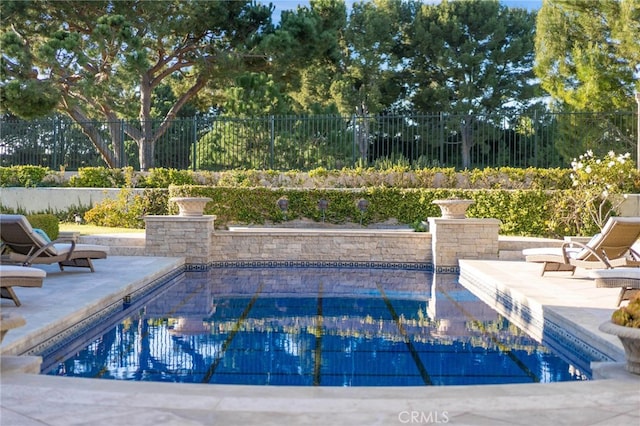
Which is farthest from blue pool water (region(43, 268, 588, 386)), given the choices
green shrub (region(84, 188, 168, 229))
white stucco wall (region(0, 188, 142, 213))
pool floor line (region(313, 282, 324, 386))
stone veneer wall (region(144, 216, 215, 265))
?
white stucco wall (region(0, 188, 142, 213))

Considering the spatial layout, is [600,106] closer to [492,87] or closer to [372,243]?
[492,87]

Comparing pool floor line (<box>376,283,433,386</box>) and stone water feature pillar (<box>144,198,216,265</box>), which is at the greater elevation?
stone water feature pillar (<box>144,198,216,265</box>)

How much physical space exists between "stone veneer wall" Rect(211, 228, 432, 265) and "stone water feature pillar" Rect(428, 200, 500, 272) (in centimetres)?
52

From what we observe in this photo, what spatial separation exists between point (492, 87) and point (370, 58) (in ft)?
19.0

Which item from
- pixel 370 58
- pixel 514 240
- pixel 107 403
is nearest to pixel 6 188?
pixel 514 240

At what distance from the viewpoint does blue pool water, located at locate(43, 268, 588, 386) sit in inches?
221

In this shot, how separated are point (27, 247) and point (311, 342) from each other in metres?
4.56

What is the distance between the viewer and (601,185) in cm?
1565

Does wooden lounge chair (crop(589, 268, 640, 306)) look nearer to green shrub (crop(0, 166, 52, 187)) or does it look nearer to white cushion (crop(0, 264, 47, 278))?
white cushion (crop(0, 264, 47, 278))

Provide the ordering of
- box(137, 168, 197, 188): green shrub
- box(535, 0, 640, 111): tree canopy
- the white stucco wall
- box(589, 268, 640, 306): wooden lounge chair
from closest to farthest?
1. box(589, 268, 640, 306): wooden lounge chair
2. the white stucco wall
3. box(137, 168, 197, 188): green shrub
4. box(535, 0, 640, 111): tree canopy

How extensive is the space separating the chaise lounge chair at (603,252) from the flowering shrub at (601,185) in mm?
5159

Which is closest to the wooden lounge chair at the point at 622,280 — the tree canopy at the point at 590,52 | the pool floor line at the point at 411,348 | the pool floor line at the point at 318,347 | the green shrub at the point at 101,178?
the pool floor line at the point at 411,348

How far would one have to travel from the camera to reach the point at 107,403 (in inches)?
165

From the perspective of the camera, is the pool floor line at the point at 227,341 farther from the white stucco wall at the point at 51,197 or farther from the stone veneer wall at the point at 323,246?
the white stucco wall at the point at 51,197
